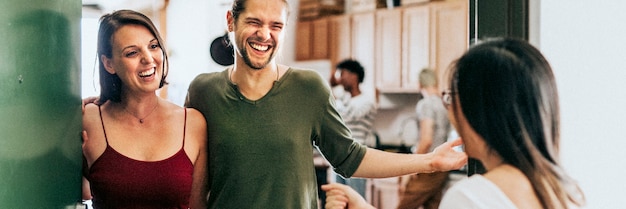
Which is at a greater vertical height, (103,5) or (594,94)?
(103,5)

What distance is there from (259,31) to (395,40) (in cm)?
358

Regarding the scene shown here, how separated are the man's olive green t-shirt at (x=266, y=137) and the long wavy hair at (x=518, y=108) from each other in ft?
2.21

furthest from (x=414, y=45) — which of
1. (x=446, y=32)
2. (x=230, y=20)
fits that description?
(x=230, y=20)

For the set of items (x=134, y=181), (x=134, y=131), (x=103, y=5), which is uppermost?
(x=103, y=5)

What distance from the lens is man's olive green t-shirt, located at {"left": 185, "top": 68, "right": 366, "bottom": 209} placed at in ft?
5.20

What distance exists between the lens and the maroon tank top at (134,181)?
148cm

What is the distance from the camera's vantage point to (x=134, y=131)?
154cm

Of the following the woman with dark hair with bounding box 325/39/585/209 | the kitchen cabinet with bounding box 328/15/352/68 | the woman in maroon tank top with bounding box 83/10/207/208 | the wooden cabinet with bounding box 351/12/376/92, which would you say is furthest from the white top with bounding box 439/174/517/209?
the kitchen cabinet with bounding box 328/15/352/68

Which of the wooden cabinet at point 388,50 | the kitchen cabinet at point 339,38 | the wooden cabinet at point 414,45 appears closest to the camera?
the wooden cabinet at point 414,45

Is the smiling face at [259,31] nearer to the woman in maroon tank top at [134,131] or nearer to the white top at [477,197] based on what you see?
the woman in maroon tank top at [134,131]

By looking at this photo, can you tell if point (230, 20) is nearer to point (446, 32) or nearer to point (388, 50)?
point (446, 32)

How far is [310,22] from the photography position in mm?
5781

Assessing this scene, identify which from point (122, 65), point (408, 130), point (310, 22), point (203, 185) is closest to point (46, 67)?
point (122, 65)

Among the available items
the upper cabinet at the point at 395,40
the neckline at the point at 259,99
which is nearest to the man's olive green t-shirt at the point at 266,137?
the neckline at the point at 259,99
